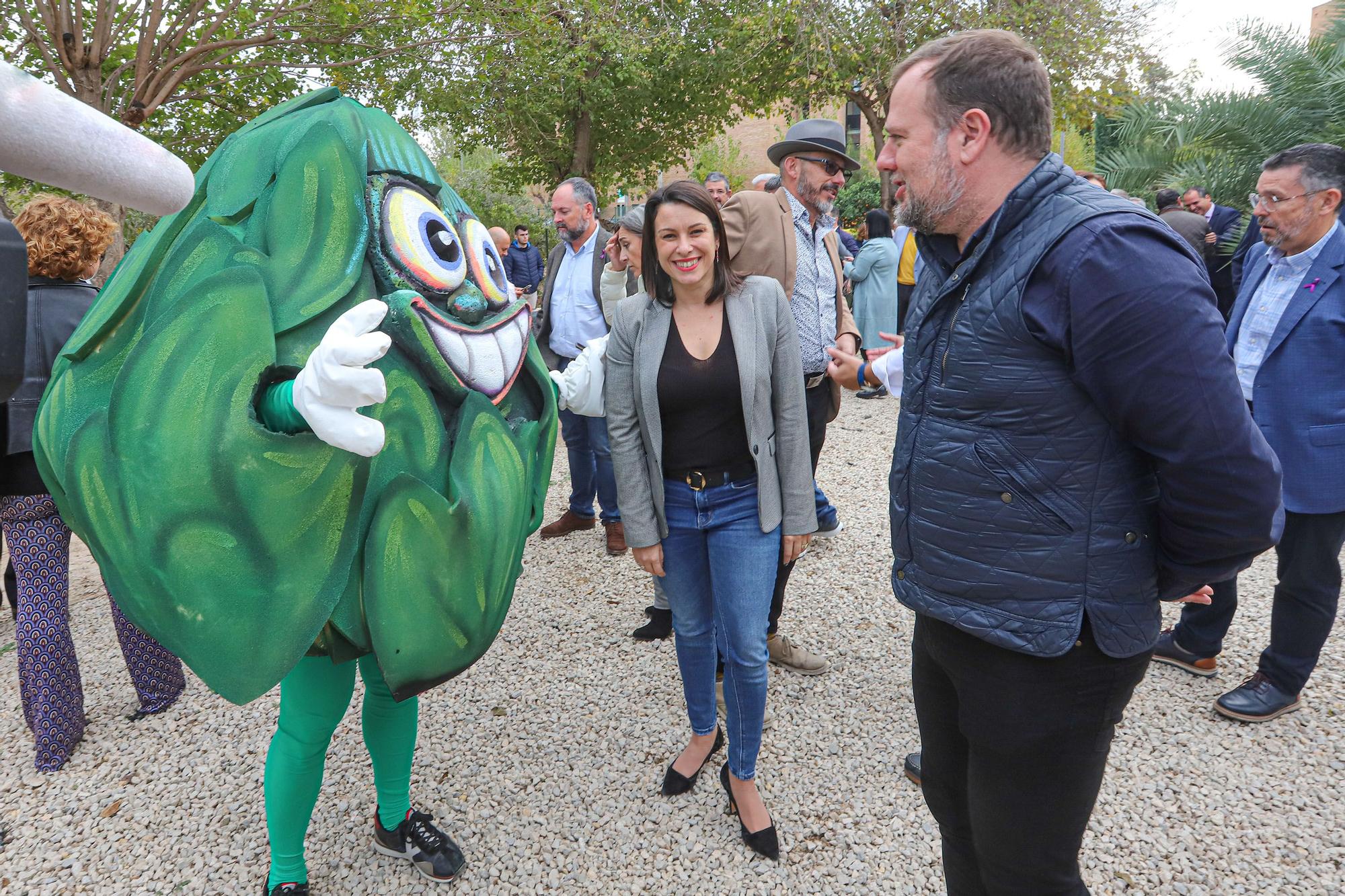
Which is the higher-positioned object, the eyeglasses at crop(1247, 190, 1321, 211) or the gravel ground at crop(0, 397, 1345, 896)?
the eyeglasses at crop(1247, 190, 1321, 211)

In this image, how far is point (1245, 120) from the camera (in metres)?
4.49

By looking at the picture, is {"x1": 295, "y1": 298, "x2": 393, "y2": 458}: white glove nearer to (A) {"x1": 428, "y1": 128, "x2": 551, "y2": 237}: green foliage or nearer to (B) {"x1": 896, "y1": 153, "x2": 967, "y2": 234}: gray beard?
(B) {"x1": 896, "y1": 153, "x2": 967, "y2": 234}: gray beard

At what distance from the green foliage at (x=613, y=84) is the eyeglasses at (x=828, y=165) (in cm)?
541

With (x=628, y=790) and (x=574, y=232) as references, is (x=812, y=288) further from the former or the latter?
(x=628, y=790)

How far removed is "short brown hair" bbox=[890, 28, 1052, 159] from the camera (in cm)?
134

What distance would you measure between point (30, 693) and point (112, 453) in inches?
84.4

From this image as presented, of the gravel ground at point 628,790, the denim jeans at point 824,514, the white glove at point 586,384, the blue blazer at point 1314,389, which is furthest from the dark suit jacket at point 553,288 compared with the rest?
the blue blazer at point 1314,389

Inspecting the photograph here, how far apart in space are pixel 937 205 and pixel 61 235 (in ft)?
9.69

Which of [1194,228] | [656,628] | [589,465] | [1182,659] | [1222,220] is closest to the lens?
[1182,659]

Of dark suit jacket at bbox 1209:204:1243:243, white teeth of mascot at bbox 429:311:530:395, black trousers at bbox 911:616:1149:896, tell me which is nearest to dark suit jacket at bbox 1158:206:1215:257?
dark suit jacket at bbox 1209:204:1243:243

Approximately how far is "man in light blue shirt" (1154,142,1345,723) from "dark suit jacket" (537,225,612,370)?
3098 mm

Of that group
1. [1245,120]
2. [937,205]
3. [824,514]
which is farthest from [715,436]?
[1245,120]

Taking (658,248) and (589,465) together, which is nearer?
(658,248)

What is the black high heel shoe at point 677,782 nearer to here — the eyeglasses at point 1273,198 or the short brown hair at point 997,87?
the short brown hair at point 997,87
